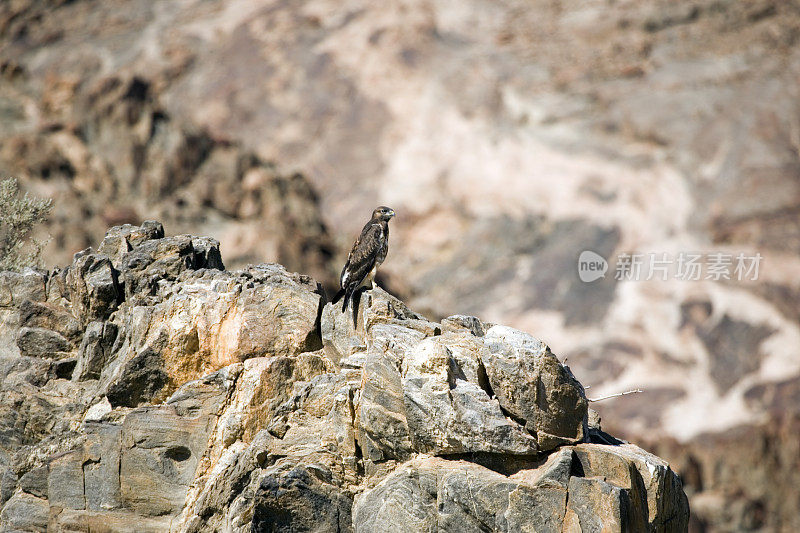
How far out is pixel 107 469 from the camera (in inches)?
473

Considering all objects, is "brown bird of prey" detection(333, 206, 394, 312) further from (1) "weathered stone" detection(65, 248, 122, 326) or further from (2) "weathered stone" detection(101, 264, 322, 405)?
(1) "weathered stone" detection(65, 248, 122, 326)

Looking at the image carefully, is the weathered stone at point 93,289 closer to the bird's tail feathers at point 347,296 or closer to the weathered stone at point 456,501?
the bird's tail feathers at point 347,296

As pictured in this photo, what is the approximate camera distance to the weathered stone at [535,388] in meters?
10.8

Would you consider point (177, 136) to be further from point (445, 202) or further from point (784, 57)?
point (784, 57)

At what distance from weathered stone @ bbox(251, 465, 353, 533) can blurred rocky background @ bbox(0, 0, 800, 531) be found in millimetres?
27685

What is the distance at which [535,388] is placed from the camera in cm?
1089

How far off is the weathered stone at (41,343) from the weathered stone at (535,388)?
6.73m

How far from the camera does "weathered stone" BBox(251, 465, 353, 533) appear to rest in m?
10.8

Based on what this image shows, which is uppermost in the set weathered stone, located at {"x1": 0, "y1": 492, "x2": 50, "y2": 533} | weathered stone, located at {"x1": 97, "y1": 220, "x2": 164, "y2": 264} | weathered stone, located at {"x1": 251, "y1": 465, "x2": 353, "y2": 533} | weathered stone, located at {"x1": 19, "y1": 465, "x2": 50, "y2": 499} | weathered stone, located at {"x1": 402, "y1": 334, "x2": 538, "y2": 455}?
weathered stone, located at {"x1": 402, "y1": 334, "x2": 538, "y2": 455}

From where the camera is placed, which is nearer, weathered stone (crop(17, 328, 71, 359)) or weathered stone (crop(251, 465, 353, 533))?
weathered stone (crop(251, 465, 353, 533))

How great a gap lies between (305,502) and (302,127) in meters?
64.4

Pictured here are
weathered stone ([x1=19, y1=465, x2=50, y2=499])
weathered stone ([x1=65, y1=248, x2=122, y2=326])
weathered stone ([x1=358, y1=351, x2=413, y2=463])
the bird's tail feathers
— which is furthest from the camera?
weathered stone ([x1=65, y1=248, x2=122, y2=326])

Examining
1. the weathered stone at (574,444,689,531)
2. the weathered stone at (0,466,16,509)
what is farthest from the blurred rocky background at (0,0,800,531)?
the weathered stone at (574,444,689,531)

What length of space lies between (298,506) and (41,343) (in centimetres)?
555
